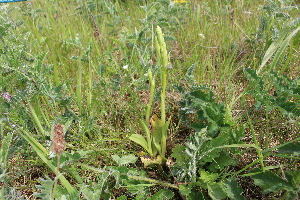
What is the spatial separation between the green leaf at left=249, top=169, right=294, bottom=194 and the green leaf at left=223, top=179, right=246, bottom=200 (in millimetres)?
69

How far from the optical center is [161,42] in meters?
0.99

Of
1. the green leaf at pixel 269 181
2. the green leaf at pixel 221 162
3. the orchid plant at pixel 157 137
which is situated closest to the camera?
the green leaf at pixel 269 181

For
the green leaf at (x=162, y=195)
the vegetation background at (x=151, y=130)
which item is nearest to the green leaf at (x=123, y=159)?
the vegetation background at (x=151, y=130)

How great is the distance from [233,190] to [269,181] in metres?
0.13

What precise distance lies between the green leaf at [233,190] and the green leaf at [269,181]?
0.23 ft

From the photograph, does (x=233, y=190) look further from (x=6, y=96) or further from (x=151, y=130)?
(x=6, y=96)

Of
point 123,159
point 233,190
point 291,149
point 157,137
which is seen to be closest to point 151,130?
point 157,137

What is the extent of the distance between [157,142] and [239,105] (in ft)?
1.89

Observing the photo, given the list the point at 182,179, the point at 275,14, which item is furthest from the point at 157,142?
the point at 275,14

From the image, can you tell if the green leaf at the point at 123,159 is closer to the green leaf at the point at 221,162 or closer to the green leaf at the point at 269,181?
the green leaf at the point at 221,162

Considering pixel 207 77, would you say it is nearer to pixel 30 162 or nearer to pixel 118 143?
pixel 118 143

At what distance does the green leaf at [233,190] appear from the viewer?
0.86 metres

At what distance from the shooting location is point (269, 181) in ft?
2.87

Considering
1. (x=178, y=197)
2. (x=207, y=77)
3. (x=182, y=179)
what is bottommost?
(x=178, y=197)
